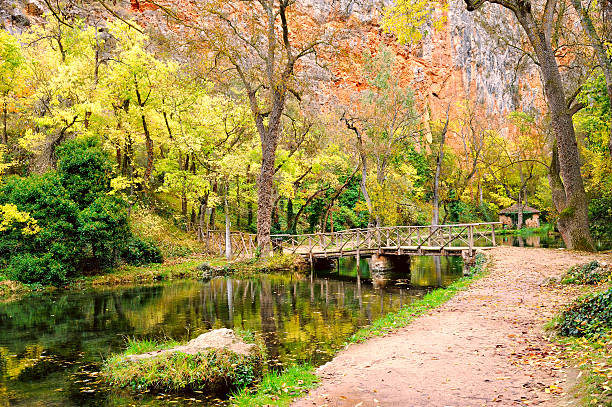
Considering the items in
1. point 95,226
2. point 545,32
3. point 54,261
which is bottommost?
point 54,261

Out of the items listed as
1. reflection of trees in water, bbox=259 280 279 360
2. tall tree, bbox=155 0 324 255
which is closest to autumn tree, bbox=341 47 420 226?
tall tree, bbox=155 0 324 255

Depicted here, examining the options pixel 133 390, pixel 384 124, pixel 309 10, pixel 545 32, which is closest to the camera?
pixel 133 390

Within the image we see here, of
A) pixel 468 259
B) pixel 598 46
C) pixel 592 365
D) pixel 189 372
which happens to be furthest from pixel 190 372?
pixel 468 259

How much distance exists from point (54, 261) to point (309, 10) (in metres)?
59.0

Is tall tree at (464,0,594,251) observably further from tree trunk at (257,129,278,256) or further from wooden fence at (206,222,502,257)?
tree trunk at (257,129,278,256)

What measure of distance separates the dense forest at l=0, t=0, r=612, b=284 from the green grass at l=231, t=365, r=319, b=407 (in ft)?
32.4

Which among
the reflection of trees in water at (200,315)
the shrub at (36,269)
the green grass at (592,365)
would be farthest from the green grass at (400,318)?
the shrub at (36,269)

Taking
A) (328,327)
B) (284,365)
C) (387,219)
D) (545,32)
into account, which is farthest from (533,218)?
(284,365)

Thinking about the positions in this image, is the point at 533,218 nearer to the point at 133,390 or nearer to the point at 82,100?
the point at 82,100

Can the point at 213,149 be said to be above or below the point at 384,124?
below

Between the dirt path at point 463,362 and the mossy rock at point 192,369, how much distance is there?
53.9 inches

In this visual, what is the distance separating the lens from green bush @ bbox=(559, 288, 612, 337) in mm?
5619

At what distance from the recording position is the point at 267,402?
17.4ft

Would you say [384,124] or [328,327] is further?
[384,124]
